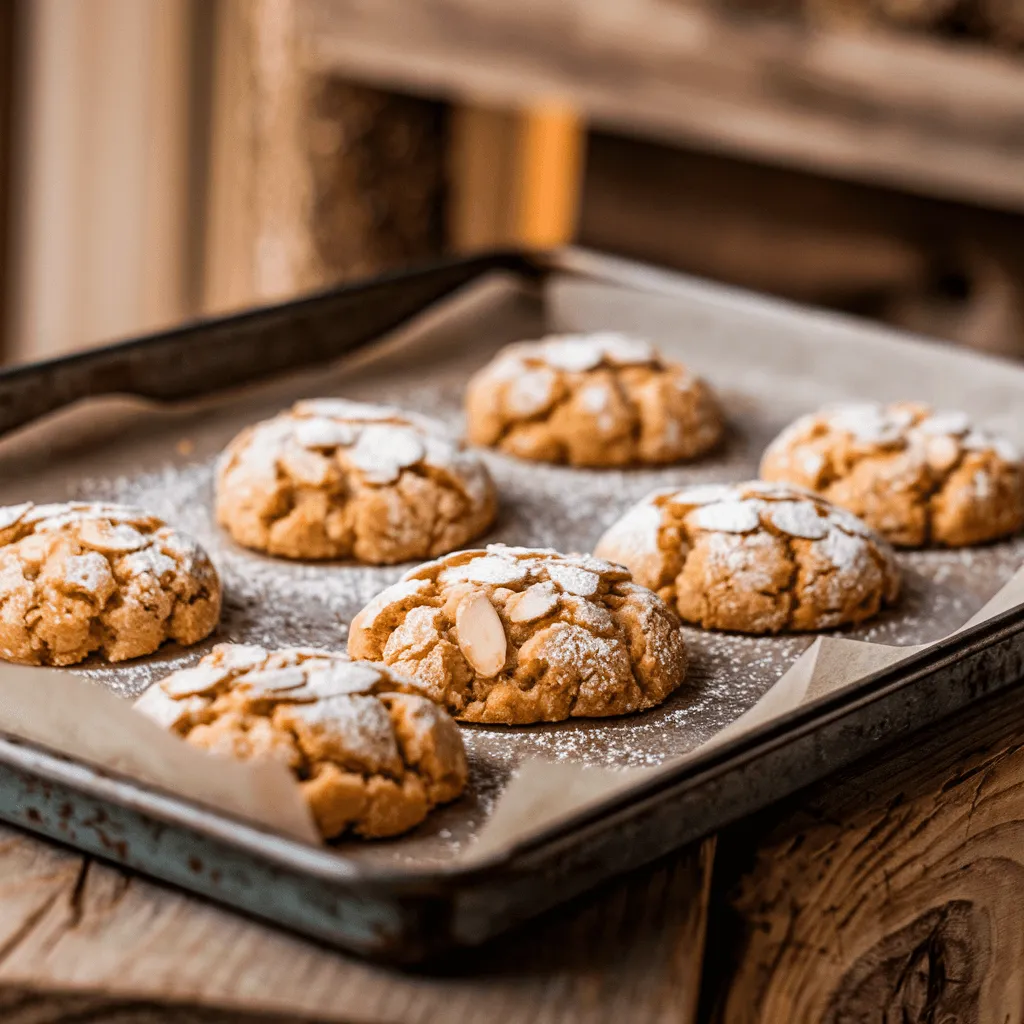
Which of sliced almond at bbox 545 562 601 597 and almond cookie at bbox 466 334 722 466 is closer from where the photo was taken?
sliced almond at bbox 545 562 601 597

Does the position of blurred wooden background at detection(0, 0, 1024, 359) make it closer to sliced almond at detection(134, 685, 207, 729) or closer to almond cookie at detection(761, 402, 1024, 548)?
almond cookie at detection(761, 402, 1024, 548)

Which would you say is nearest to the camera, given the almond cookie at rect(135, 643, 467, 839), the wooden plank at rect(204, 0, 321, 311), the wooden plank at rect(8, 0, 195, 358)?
the almond cookie at rect(135, 643, 467, 839)

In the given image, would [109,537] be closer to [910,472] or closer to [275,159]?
[910,472]

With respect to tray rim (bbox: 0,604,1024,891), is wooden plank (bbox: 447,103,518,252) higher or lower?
lower

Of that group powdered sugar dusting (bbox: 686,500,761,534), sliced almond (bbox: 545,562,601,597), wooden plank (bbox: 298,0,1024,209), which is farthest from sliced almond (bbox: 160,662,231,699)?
wooden plank (bbox: 298,0,1024,209)

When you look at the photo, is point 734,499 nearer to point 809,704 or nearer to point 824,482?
point 824,482

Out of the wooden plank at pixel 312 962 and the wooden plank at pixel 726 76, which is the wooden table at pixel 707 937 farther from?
the wooden plank at pixel 726 76

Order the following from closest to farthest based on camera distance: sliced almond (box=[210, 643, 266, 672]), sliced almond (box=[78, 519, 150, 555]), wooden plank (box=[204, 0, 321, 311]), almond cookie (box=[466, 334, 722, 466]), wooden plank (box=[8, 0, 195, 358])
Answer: sliced almond (box=[210, 643, 266, 672])
sliced almond (box=[78, 519, 150, 555])
almond cookie (box=[466, 334, 722, 466])
wooden plank (box=[204, 0, 321, 311])
wooden plank (box=[8, 0, 195, 358])
